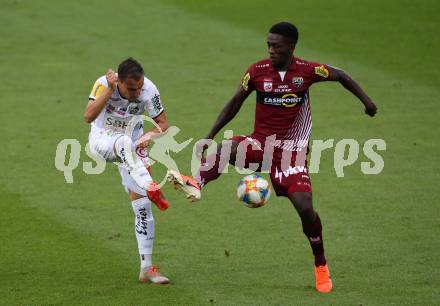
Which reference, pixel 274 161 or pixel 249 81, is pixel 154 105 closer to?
pixel 249 81

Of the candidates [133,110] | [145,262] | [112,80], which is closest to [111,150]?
[133,110]

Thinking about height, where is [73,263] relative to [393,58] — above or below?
below

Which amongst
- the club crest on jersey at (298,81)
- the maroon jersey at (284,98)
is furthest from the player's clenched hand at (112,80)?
the club crest on jersey at (298,81)

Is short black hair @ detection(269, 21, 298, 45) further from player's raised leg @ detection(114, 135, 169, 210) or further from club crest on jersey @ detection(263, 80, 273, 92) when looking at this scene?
player's raised leg @ detection(114, 135, 169, 210)

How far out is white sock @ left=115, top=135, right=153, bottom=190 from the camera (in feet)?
36.5

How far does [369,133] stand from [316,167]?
233cm

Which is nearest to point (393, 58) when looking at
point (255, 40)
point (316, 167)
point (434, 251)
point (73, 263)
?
point (255, 40)

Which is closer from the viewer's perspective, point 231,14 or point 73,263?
point 73,263

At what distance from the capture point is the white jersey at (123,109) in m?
11.4

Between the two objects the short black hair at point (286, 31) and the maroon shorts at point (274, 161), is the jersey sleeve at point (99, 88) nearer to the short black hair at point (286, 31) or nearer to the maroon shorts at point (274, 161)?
the maroon shorts at point (274, 161)

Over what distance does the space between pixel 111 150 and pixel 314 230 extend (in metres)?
2.43

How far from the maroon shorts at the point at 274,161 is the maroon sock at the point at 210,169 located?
0.20m

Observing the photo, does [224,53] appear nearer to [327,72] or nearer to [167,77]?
[167,77]

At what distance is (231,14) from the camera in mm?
28078
